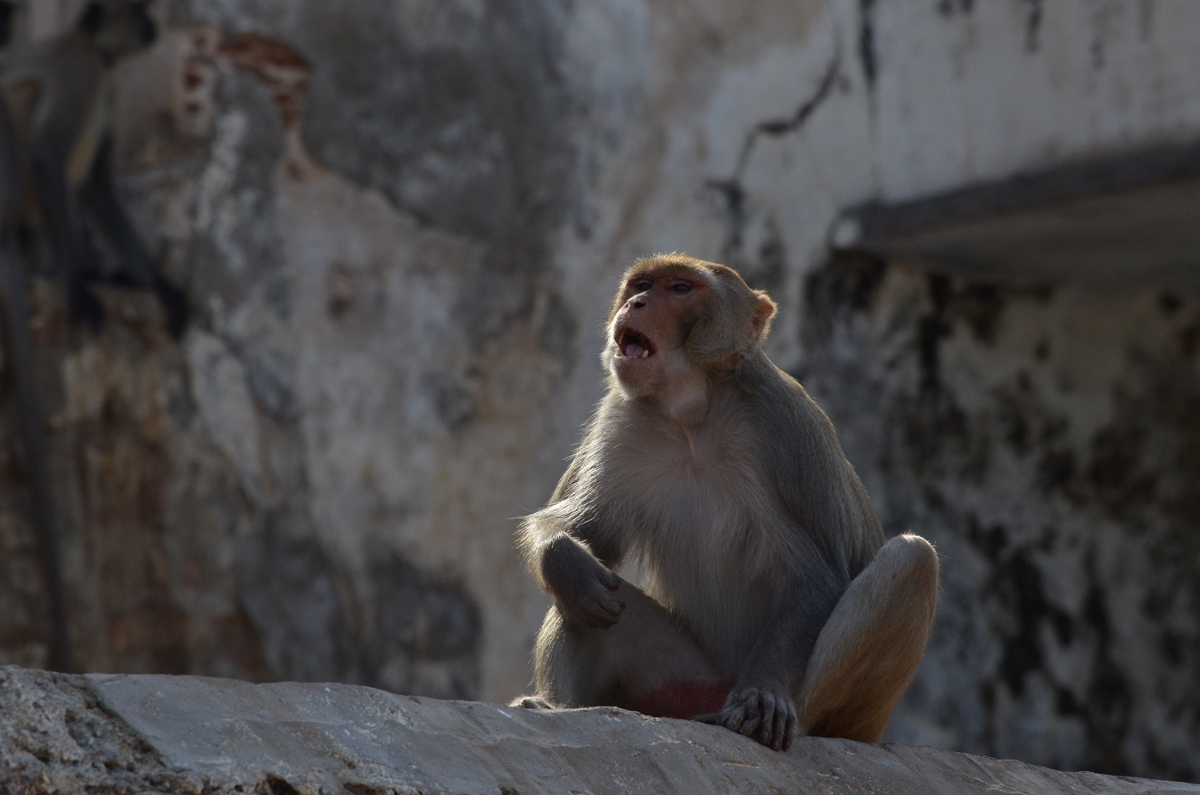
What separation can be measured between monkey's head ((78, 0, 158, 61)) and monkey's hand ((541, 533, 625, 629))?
3684mm

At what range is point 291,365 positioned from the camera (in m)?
5.27

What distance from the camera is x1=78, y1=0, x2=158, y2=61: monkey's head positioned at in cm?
562

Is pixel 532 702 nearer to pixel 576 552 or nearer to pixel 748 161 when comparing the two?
pixel 576 552

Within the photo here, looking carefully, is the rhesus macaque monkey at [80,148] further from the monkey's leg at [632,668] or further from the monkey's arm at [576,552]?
the monkey's leg at [632,668]

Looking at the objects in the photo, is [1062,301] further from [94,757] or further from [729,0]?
[94,757]

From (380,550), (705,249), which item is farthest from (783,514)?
(705,249)

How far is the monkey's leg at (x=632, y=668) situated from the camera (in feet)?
9.11

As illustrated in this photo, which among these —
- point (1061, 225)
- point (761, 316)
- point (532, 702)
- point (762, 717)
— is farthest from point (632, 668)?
point (1061, 225)

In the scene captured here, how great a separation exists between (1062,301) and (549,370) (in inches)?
86.4

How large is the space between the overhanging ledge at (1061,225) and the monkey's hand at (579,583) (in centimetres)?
292

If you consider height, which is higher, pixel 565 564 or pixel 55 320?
pixel 55 320

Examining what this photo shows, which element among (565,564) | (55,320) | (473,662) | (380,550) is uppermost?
(55,320)

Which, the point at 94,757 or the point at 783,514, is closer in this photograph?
the point at 94,757

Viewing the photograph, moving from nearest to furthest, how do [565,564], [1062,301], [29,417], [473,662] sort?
[565,564], [29,417], [473,662], [1062,301]
